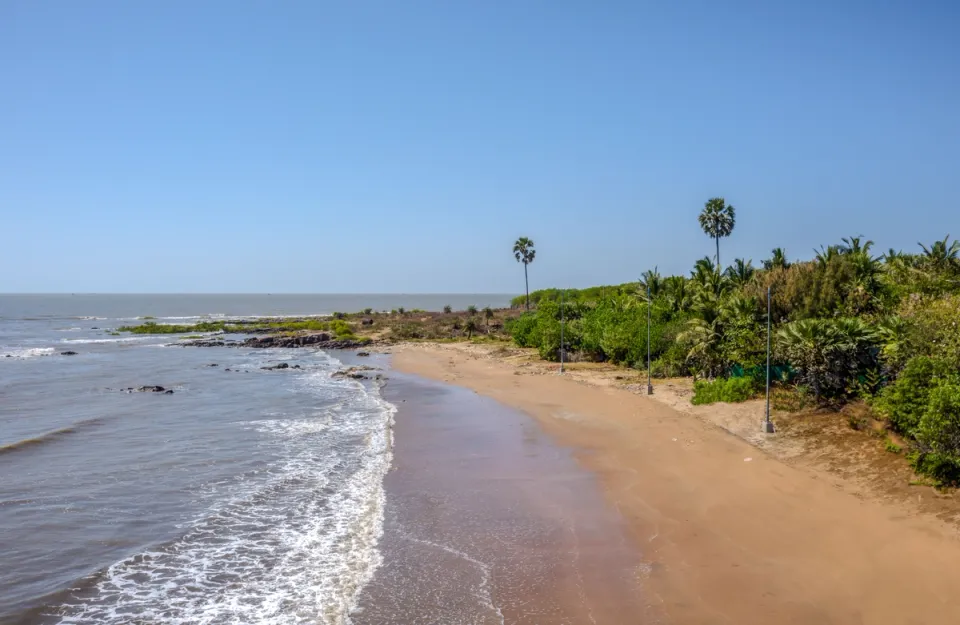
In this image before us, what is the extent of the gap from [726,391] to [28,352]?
209ft

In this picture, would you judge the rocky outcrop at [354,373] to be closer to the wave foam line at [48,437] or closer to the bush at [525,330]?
the bush at [525,330]

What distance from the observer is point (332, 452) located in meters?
21.2

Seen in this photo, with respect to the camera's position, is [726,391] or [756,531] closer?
[756,531]

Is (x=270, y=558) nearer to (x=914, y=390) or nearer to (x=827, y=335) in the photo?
(x=914, y=390)

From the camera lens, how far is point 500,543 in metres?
12.8

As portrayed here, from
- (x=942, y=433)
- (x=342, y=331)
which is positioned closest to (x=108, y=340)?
(x=342, y=331)

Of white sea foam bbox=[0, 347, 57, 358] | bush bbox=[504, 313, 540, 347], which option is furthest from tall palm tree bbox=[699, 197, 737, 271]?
white sea foam bbox=[0, 347, 57, 358]

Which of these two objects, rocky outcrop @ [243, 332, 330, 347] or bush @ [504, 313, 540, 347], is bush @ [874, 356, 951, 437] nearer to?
bush @ [504, 313, 540, 347]

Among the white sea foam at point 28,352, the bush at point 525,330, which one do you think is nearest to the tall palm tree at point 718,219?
the bush at point 525,330

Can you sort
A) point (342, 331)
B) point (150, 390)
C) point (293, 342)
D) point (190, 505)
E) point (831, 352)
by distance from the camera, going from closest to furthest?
1. point (190, 505)
2. point (831, 352)
3. point (150, 390)
4. point (293, 342)
5. point (342, 331)

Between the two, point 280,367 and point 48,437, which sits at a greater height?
point 280,367

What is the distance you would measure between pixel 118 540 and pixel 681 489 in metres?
12.6

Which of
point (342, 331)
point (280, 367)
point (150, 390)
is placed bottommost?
point (150, 390)

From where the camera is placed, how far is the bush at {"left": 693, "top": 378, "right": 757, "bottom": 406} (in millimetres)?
23250
